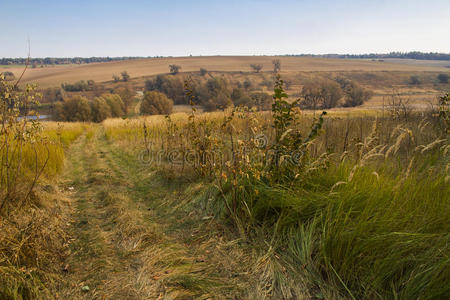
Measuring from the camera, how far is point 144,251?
109 inches

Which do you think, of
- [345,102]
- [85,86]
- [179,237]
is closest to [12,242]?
[179,237]

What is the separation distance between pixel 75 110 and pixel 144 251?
1372 inches

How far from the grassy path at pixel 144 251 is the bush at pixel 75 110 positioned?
30198 millimetres

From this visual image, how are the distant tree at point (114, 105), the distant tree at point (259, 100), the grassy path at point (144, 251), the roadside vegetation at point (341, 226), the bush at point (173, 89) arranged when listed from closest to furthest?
1. the roadside vegetation at point (341, 226)
2. the grassy path at point (144, 251)
3. the distant tree at point (259, 100)
4. the distant tree at point (114, 105)
5. the bush at point (173, 89)

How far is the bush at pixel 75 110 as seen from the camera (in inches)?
1228

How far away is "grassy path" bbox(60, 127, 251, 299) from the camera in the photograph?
218 centimetres

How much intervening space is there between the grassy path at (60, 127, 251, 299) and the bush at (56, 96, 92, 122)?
30198 mm

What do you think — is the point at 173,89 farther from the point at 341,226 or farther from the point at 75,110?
the point at 341,226

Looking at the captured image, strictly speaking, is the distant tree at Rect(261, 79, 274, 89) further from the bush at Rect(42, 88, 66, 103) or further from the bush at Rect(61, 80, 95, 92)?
the bush at Rect(61, 80, 95, 92)

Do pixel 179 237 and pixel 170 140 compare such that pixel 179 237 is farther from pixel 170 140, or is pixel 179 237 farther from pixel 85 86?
pixel 85 86

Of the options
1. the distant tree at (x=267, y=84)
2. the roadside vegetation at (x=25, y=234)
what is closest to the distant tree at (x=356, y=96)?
the distant tree at (x=267, y=84)

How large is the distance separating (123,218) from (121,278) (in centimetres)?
129

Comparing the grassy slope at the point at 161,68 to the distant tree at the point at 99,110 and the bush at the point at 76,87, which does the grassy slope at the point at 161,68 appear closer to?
the bush at the point at 76,87

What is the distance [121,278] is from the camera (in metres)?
2.32
